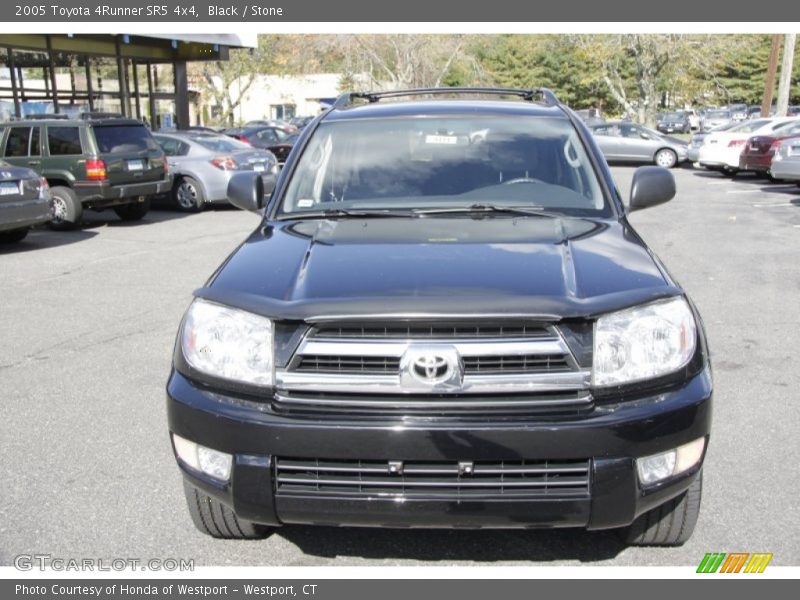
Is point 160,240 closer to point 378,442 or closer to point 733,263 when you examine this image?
point 733,263

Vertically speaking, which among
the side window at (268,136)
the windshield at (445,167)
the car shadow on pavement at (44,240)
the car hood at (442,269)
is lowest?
the car shadow on pavement at (44,240)

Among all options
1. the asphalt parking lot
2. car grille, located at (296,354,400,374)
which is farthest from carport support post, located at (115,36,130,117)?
car grille, located at (296,354,400,374)

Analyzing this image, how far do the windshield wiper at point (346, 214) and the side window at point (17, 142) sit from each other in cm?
1164

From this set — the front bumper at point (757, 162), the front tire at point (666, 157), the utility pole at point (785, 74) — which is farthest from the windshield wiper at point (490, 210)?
the utility pole at point (785, 74)

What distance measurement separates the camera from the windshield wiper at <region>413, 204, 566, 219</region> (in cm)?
397

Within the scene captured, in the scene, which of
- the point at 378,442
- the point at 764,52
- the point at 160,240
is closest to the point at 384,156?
the point at 378,442

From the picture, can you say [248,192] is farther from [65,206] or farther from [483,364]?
[65,206]

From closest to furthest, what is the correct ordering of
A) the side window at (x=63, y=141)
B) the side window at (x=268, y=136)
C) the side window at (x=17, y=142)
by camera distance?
1. the side window at (x=63, y=141)
2. the side window at (x=17, y=142)
3. the side window at (x=268, y=136)

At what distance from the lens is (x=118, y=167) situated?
14023 millimetres

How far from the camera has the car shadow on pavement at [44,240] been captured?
476 inches

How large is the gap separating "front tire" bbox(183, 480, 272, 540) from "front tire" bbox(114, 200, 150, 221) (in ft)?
41.5

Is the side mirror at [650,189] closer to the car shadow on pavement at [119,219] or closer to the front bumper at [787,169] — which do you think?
the car shadow on pavement at [119,219]

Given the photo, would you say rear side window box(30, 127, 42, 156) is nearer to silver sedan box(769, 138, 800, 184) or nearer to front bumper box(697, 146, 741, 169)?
silver sedan box(769, 138, 800, 184)

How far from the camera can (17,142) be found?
1420cm
